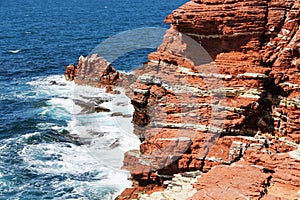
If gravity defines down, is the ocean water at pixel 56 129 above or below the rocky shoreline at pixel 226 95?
below

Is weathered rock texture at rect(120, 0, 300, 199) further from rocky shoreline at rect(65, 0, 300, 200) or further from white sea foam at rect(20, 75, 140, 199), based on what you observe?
white sea foam at rect(20, 75, 140, 199)

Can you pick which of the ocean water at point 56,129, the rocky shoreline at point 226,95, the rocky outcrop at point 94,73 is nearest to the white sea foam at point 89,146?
the ocean water at point 56,129

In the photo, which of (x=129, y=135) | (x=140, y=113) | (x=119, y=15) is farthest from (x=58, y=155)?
(x=119, y=15)

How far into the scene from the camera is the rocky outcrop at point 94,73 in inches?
2470

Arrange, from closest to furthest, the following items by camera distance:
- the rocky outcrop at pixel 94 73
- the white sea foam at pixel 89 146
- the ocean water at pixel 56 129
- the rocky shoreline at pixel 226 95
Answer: the rocky shoreline at pixel 226 95 → the ocean water at pixel 56 129 → the white sea foam at pixel 89 146 → the rocky outcrop at pixel 94 73

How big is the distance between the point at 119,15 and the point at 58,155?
406 ft

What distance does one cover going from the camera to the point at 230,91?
2580 centimetres

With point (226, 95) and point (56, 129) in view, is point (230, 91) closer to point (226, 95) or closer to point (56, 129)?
point (226, 95)

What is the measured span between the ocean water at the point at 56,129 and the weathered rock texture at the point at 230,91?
922 centimetres

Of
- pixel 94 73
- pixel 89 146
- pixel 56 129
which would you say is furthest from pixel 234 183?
pixel 94 73

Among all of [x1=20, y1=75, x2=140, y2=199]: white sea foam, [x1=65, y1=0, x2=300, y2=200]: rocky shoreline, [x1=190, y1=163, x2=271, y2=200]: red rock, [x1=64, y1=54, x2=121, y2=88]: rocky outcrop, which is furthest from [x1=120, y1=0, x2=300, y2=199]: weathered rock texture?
[x1=64, y1=54, x2=121, y2=88]: rocky outcrop

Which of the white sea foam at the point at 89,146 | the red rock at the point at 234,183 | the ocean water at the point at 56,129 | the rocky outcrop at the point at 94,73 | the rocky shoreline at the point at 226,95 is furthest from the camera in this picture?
the rocky outcrop at the point at 94,73

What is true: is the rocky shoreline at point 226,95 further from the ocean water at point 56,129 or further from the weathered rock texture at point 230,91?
the ocean water at point 56,129

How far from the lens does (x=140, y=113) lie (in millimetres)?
34375
